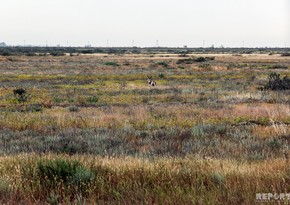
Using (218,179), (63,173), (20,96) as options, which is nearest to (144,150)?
(63,173)

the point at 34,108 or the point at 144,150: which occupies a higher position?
the point at 144,150

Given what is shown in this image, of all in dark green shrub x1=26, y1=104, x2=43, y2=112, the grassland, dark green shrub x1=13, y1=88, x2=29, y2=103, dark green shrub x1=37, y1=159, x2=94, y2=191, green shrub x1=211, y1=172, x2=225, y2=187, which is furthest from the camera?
dark green shrub x1=13, y1=88, x2=29, y2=103

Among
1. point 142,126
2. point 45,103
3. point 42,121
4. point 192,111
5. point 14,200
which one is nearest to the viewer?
point 14,200

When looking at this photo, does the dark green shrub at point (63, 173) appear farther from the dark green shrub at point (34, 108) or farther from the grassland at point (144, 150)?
the dark green shrub at point (34, 108)

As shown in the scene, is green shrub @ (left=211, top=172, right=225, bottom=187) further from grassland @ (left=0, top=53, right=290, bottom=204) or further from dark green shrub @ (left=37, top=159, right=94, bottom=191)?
dark green shrub @ (left=37, top=159, right=94, bottom=191)

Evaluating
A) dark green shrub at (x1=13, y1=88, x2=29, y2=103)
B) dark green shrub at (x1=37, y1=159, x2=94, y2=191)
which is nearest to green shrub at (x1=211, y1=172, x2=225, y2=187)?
dark green shrub at (x1=37, y1=159, x2=94, y2=191)

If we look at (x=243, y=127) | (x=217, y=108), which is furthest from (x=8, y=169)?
(x=217, y=108)

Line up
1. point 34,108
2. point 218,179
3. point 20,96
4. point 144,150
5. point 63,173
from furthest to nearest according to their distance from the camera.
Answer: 1. point 20,96
2. point 34,108
3. point 144,150
4. point 63,173
5. point 218,179

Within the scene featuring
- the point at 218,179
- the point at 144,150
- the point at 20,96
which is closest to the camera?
the point at 218,179

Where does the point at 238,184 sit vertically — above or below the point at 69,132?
above

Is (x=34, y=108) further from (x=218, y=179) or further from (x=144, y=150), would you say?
(x=218, y=179)

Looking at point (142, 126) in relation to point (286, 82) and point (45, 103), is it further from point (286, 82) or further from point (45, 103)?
point (286, 82)

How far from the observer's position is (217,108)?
21.0 meters

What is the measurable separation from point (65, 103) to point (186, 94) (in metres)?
9.11
